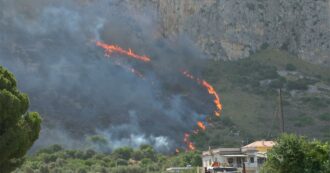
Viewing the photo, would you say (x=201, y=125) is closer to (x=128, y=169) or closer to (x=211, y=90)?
(x=211, y=90)

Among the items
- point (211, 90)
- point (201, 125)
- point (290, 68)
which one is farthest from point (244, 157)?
point (290, 68)

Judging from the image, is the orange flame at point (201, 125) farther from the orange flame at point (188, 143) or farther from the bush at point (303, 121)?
the bush at point (303, 121)

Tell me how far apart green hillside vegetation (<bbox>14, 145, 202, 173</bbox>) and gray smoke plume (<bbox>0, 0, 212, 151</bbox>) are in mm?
16361

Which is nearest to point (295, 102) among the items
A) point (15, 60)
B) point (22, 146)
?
point (15, 60)

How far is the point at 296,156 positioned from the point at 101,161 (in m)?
71.4

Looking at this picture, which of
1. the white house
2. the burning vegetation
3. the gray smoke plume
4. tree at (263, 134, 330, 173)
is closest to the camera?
tree at (263, 134, 330, 173)

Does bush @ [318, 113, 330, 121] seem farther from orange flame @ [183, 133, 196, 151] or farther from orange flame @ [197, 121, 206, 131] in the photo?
orange flame @ [183, 133, 196, 151]

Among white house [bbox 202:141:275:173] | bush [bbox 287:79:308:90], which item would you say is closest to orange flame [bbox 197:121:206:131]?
bush [bbox 287:79:308:90]

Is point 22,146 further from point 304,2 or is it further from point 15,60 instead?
point 304,2

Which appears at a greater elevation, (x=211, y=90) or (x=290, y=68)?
(x=290, y=68)

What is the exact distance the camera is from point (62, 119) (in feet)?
494

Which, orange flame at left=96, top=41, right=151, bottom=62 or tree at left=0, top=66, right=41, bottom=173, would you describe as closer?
tree at left=0, top=66, right=41, bottom=173

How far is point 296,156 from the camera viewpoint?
155 ft

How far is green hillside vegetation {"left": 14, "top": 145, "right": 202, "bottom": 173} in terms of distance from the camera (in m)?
99.9
